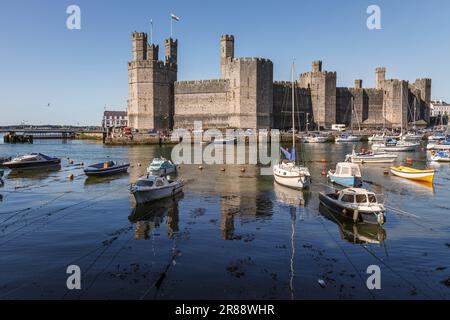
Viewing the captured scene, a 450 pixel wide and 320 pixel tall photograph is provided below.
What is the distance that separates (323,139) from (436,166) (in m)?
35.6

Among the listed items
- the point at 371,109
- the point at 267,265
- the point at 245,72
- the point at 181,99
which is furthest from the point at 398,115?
the point at 267,265

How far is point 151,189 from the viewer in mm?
20734

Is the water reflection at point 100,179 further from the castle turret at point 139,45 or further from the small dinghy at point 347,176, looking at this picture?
the castle turret at point 139,45

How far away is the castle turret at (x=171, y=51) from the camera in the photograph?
265 ft

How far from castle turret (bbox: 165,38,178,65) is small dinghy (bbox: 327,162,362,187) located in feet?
193

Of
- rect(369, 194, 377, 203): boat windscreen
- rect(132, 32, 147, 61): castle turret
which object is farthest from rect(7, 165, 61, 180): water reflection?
rect(132, 32, 147, 61): castle turret

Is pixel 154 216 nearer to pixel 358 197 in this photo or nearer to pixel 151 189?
pixel 151 189

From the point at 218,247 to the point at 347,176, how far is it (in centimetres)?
1456

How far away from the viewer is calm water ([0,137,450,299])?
1065 centimetres

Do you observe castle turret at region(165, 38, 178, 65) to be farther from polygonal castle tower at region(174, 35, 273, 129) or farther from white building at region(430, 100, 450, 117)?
white building at region(430, 100, 450, 117)

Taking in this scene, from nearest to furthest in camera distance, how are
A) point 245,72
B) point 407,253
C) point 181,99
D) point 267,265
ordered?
1. point 267,265
2. point 407,253
3. point 245,72
4. point 181,99

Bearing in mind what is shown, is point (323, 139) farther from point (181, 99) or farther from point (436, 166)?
point (436, 166)

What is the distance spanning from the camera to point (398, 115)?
303 ft

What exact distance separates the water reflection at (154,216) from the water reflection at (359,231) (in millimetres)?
6172
